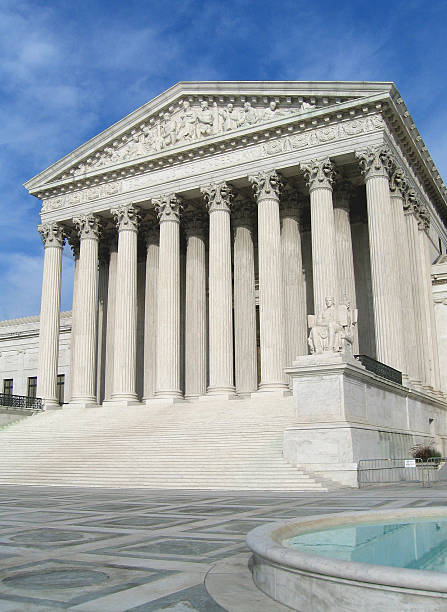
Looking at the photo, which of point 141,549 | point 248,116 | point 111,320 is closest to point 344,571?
point 141,549

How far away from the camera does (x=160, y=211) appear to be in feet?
136

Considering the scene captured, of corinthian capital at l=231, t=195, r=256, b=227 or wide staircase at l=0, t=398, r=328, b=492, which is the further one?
corinthian capital at l=231, t=195, r=256, b=227

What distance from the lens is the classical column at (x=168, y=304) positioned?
3847 centimetres

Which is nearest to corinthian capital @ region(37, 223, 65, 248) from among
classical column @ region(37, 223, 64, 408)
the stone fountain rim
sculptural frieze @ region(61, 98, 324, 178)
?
classical column @ region(37, 223, 64, 408)

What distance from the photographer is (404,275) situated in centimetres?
3566

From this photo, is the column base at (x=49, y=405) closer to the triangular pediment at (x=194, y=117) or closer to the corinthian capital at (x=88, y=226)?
the corinthian capital at (x=88, y=226)

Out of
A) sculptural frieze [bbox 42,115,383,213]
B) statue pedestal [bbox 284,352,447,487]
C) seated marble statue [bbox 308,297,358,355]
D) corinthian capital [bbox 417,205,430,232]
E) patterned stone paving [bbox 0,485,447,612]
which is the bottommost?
patterned stone paving [bbox 0,485,447,612]

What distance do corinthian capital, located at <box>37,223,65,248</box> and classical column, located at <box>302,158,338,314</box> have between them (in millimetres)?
19554

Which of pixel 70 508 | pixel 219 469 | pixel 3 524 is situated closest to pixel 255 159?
pixel 219 469

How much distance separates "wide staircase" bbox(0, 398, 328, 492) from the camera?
22.9 metres

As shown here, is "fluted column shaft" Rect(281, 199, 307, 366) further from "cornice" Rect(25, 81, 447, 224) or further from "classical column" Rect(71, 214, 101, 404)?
"classical column" Rect(71, 214, 101, 404)

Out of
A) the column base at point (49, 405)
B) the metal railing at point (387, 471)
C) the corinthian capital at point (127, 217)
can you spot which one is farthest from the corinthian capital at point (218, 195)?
the metal railing at point (387, 471)

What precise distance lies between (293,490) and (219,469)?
3844mm

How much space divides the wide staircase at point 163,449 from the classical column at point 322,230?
263 inches
